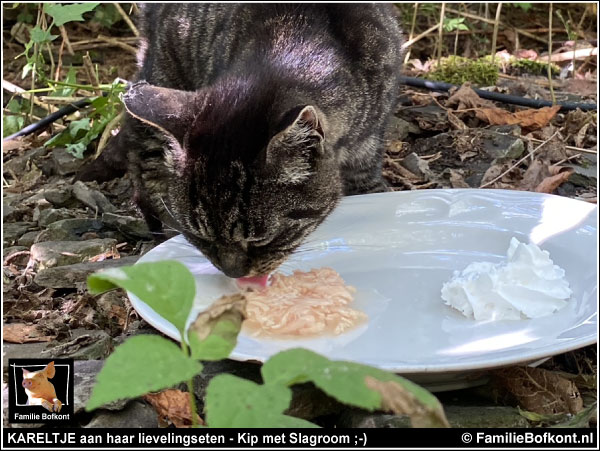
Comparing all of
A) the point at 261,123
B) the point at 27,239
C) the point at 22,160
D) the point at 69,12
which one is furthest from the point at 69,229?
the point at 261,123

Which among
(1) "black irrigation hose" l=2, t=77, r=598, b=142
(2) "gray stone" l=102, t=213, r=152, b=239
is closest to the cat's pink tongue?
(2) "gray stone" l=102, t=213, r=152, b=239

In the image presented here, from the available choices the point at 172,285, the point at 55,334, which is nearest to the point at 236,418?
the point at 172,285

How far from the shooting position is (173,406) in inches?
57.1

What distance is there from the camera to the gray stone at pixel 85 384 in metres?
1.38

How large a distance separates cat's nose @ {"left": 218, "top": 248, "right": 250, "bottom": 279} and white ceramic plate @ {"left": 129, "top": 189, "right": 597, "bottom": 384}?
0.15 feet

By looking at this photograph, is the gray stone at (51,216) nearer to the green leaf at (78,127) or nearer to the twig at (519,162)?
the green leaf at (78,127)

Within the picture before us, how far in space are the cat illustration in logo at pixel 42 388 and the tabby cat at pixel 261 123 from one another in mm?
517

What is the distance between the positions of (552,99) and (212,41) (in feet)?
5.69

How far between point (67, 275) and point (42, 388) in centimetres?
73

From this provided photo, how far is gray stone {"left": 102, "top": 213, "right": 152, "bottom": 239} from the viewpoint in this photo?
8.31ft

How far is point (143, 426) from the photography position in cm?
139

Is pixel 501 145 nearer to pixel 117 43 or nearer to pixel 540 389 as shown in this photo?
pixel 540 389

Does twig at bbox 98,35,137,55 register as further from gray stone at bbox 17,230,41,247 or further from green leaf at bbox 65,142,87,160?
gray stone at bbox 17,230,41,247
